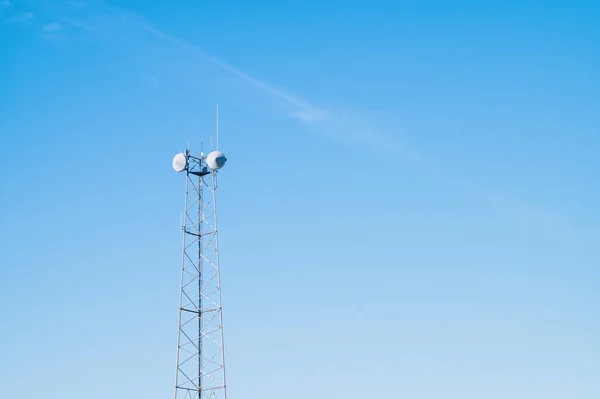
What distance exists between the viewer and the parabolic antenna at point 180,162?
8319 centimetres

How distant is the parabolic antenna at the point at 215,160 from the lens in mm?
82812

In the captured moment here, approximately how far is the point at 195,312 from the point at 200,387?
18.2 feet

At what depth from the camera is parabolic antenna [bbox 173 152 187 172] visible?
273ft

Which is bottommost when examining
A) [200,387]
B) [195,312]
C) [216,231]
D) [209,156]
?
[200,387]

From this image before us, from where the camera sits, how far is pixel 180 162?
274 ft

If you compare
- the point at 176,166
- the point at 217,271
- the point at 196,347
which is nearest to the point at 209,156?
the point at 176,166

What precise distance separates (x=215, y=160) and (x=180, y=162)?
2.77m

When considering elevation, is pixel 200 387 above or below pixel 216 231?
below

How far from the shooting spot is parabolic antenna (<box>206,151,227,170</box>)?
8281 centimetres

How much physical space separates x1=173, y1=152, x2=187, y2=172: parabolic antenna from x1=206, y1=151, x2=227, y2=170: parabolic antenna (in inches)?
68.6

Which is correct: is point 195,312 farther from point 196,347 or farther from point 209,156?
point 209,156

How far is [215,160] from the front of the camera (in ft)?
271

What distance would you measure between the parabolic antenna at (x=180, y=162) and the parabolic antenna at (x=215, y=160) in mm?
1744

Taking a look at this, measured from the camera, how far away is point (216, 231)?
270 feet
